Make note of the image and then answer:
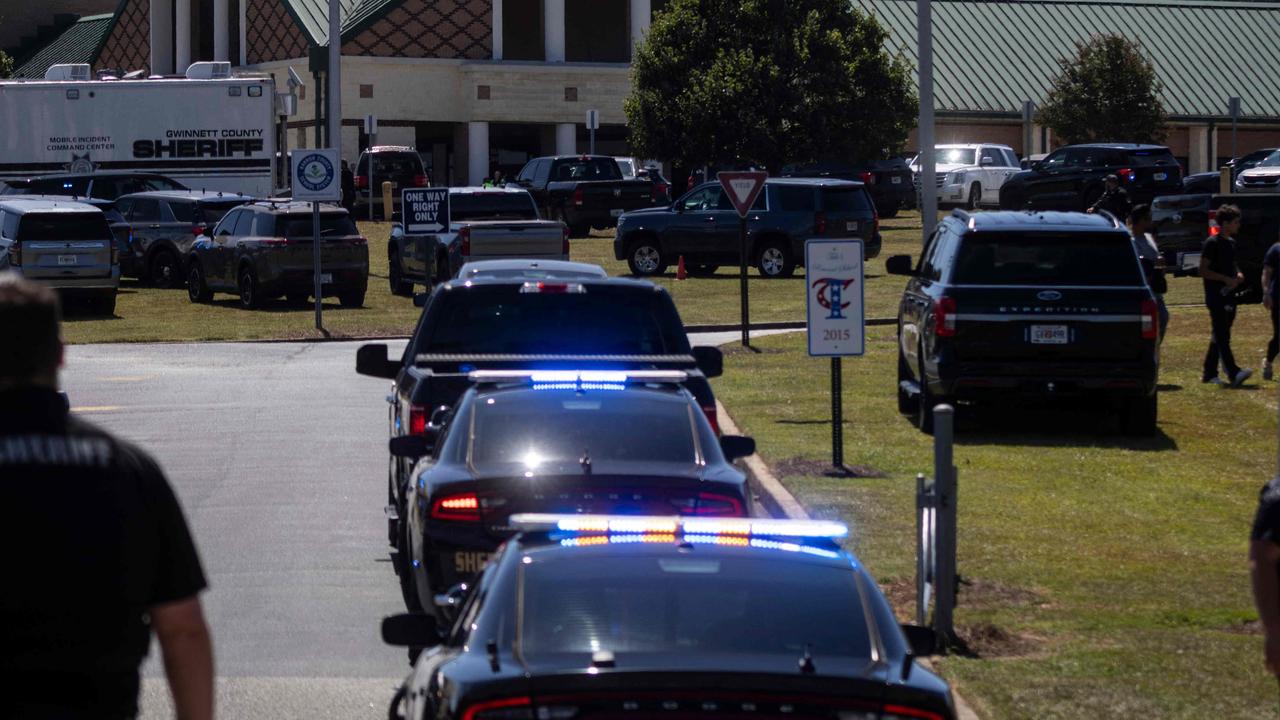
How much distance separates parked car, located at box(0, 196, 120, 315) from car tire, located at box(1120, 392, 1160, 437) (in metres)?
19.1

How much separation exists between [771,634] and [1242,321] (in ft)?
70.8

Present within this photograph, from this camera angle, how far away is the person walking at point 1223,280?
18719mm

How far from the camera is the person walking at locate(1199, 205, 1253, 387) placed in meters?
18.7

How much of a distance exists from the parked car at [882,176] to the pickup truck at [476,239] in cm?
1816

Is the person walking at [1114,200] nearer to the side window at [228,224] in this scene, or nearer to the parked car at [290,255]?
the parked car at [290,255]

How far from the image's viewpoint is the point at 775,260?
36.1 m

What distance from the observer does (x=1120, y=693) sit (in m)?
7.81

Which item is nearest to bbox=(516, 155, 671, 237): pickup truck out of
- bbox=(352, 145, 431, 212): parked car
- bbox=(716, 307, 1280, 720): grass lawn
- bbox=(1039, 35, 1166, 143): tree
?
bbox=(352, 145, 431, 212): parked car

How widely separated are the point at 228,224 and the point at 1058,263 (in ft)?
64.3

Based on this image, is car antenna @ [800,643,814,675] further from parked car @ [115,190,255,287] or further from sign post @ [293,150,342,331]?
parked car @ [115,190,255,287]

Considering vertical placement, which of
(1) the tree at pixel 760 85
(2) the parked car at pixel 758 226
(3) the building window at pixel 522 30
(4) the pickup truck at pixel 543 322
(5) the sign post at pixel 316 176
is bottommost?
(4) the pickup truck at pixel 543 322

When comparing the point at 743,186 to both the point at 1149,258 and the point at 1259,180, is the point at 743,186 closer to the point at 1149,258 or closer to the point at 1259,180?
the point at 1149,258

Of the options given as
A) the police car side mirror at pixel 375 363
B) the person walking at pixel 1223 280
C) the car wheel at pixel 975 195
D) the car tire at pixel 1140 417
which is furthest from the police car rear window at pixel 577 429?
the car wheel at pixel 975 195

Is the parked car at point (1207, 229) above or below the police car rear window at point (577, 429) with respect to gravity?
above
